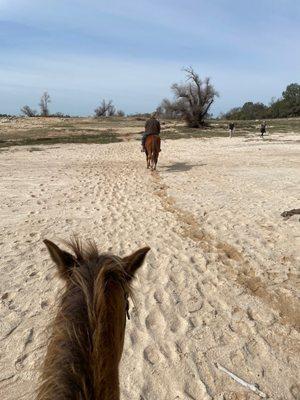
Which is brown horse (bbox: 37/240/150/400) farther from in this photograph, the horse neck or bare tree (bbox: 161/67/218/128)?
bare tree (bbox: 161/67/218/128)

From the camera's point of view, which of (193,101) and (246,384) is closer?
(246,384)

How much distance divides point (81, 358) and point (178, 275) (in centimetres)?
421

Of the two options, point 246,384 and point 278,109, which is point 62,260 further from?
point 278,109

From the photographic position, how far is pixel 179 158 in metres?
19.2

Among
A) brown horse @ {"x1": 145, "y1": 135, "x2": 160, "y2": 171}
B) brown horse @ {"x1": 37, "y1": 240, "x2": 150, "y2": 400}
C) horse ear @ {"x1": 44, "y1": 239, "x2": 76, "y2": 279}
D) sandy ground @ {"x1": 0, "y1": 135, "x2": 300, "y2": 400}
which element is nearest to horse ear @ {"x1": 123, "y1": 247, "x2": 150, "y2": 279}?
brown horse @ {"x1": 37, "y1": 240, "x2": 150, "y2": 400}

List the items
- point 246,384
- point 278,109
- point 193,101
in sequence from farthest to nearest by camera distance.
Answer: point 278,109, point 193,101, point 246,384

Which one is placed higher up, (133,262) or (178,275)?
(133,262)

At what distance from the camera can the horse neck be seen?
4.77 feet

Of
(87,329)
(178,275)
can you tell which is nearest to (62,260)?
(87,329)

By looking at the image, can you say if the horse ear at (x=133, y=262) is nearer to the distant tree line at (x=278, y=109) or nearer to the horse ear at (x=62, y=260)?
the horse ear at (x=62, y=260)

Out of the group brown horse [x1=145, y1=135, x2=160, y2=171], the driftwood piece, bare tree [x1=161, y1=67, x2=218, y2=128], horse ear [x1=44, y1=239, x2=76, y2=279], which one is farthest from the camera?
bare tree [x1=161, y1=67, x2=218, y2=128]

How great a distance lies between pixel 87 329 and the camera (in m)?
1.62

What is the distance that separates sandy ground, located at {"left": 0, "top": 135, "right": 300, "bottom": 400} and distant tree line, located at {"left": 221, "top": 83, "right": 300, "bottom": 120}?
63356 millimetres

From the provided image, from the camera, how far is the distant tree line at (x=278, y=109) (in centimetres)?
7238
